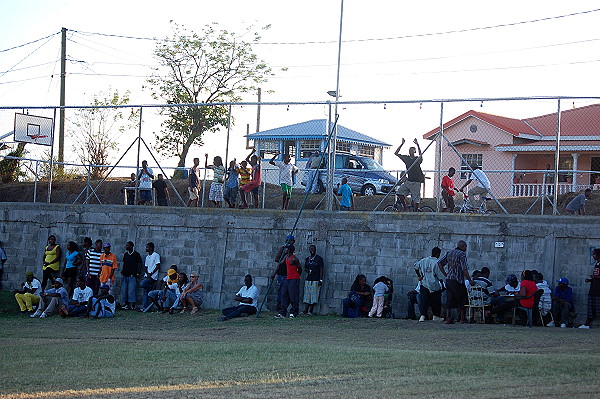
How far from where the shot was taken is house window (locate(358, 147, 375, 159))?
2290 centimetres

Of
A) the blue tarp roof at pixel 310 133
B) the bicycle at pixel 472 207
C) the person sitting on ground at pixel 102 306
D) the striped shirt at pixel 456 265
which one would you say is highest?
the blue tarp roof at pixel 310 133

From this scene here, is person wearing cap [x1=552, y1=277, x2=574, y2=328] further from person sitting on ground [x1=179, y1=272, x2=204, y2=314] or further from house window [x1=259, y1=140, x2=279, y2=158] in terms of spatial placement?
house window [x1=259, y1=140, x2=279, y2=158]

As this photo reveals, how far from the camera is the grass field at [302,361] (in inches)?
358

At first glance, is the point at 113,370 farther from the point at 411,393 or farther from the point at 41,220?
the point at 41,220

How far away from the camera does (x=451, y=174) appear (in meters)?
17.3

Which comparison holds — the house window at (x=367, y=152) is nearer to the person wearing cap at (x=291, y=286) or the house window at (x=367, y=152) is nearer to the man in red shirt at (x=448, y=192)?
the man in red shirt at (x=448, y=192)

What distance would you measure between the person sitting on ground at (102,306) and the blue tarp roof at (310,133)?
628 cm

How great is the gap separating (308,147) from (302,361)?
45.4 feet

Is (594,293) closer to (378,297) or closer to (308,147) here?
(378,297)

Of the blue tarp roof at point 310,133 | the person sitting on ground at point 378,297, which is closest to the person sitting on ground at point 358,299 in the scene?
the person sitting on ground at point 378,297

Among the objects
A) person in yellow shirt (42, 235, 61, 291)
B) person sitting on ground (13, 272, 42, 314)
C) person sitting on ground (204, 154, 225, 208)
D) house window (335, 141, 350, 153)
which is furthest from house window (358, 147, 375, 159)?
person sitting on ground (13, 272, 42, 314)

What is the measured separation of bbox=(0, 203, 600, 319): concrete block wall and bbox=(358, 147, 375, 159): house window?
4.79 m

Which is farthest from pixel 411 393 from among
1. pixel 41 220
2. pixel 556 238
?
pixel 41 220

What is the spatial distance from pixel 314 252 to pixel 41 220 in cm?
814
